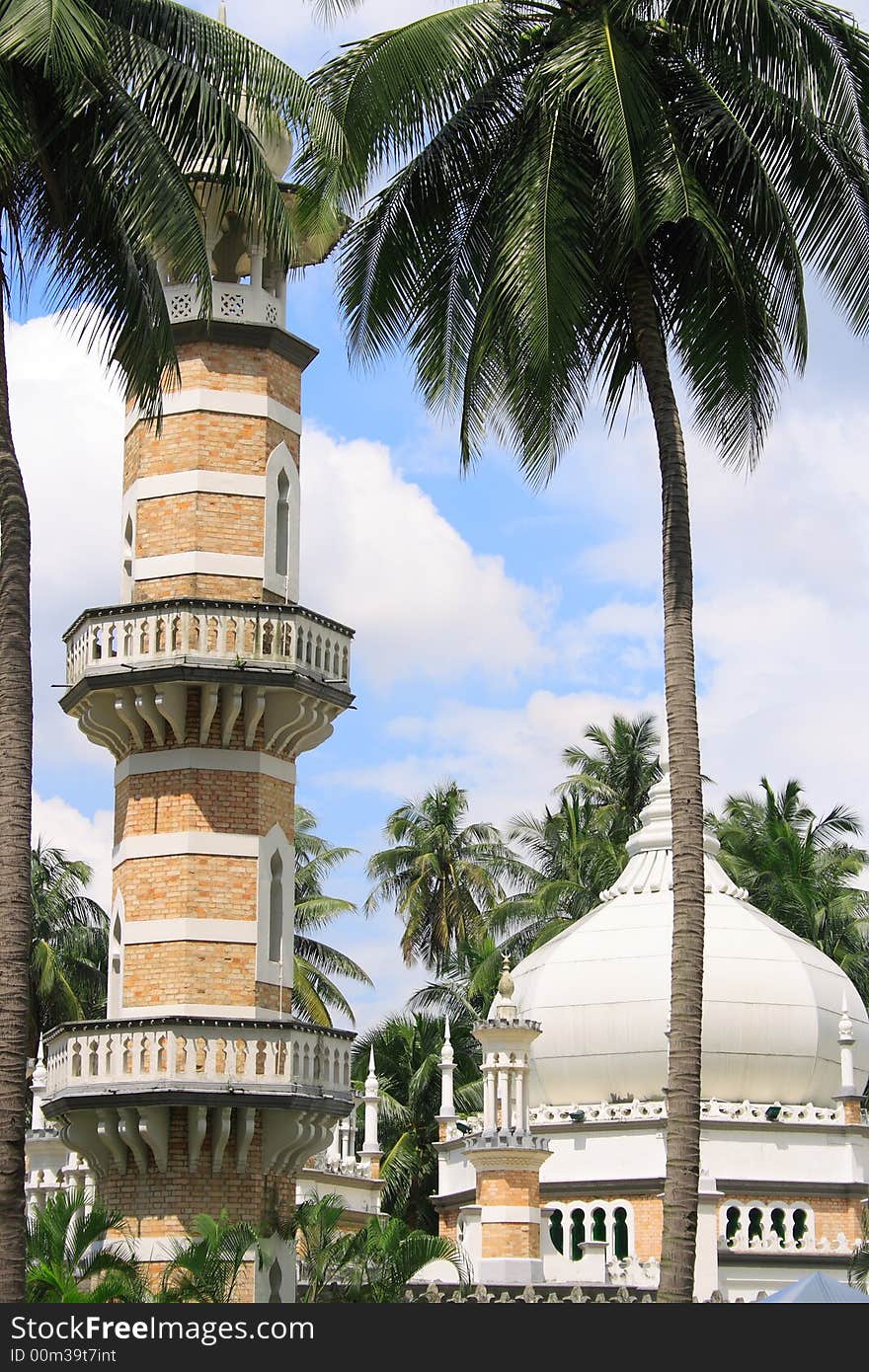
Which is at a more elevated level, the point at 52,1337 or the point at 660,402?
the point at 660,402

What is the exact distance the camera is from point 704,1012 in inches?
1748

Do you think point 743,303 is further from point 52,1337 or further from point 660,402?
point 52,1337

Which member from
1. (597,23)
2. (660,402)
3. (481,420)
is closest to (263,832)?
(481,420)

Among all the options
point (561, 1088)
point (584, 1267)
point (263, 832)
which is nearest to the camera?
point (263, 832)

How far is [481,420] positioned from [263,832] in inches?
305

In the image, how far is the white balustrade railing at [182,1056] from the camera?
26578 mm

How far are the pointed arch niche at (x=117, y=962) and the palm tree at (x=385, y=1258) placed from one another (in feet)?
14.9

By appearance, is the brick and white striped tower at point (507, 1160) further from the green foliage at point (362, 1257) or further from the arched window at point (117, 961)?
the arched window at point (117, 961)

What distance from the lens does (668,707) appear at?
67.3 feet

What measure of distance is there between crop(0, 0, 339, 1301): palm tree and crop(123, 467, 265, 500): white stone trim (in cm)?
752

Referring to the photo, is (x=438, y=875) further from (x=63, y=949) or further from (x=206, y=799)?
(x=206, y=799)

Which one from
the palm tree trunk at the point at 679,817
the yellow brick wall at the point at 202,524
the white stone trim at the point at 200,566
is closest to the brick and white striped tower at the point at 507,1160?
the white stone trim at the point at 200,566

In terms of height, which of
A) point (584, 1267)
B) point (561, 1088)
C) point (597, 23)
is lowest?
point (584, 1267)

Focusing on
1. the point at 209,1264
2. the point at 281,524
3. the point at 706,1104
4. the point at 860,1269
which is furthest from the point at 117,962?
the point at 706,1104
